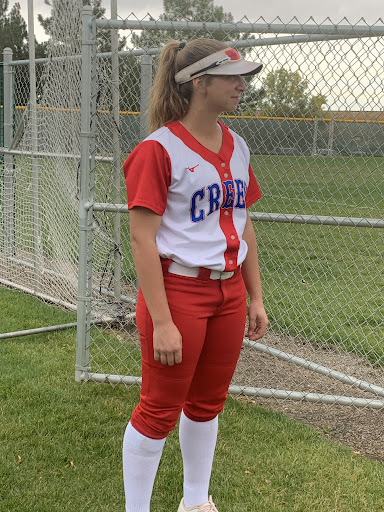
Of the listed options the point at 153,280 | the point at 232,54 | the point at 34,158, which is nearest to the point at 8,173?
the point at 34,158

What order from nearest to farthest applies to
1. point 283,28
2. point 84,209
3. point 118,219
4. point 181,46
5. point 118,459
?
point 181,46 → point 118,459 → point 283,28 → point 84,209 → point 118,219

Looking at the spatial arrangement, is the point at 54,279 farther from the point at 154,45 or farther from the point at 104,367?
the point at 154,45

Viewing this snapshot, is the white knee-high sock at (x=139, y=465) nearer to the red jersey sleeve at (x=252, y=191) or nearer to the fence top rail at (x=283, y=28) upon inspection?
the red jersey sleeve at (x=252, y=191)

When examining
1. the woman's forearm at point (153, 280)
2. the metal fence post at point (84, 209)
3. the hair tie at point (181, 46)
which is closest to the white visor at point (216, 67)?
the hair tie at point (181, 46)

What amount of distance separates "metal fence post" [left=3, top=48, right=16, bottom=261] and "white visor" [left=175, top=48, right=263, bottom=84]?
16.3 feet

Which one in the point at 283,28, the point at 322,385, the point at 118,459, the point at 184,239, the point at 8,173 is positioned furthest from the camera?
the point at 8,173

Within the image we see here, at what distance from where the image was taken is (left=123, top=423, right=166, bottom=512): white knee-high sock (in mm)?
2494

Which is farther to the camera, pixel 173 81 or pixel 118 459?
pixel 118 459

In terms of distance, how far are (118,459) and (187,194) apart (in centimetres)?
175

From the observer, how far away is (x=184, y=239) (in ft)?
7.78

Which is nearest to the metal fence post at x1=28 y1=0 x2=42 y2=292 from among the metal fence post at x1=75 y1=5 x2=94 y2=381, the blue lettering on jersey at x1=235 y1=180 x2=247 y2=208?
the metal fence post at x1=75 y1=5 x2=94 y2=381

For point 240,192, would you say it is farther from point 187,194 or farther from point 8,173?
point 8,173

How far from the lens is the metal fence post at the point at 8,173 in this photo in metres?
7.06

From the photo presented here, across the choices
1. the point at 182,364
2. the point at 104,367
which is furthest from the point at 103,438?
the point at 182,364
